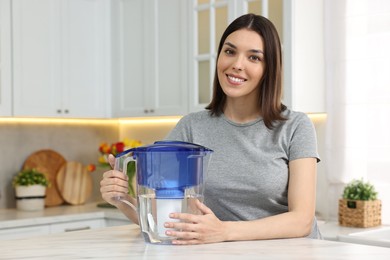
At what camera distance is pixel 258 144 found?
1712 mm

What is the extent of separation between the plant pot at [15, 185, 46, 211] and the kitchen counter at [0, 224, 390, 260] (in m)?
2.29

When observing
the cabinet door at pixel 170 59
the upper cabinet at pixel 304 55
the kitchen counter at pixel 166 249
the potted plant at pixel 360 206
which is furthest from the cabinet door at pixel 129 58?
the kitchen counter at pixel 166 249

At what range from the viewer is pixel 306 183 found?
1604 millimetres

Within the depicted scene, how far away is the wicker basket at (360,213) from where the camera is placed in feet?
9.68

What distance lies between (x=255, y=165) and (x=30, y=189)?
236 cm

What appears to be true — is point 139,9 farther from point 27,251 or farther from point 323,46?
point 27,251

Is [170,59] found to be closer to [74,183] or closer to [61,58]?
[61,58]

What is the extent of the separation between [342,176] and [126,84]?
1.56 meters

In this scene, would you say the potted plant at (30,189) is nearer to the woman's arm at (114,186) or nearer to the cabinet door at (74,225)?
the cabinet door at (74,225)

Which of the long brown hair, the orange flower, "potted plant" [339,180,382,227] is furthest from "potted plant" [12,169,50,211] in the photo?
the long brown hair

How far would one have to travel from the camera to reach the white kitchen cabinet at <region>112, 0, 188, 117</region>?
145 inches

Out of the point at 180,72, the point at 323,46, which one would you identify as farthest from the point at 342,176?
the point at 180,72

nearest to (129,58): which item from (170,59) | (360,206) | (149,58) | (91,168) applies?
(149,58)

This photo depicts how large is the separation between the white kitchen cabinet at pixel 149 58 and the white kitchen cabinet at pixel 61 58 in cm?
10
